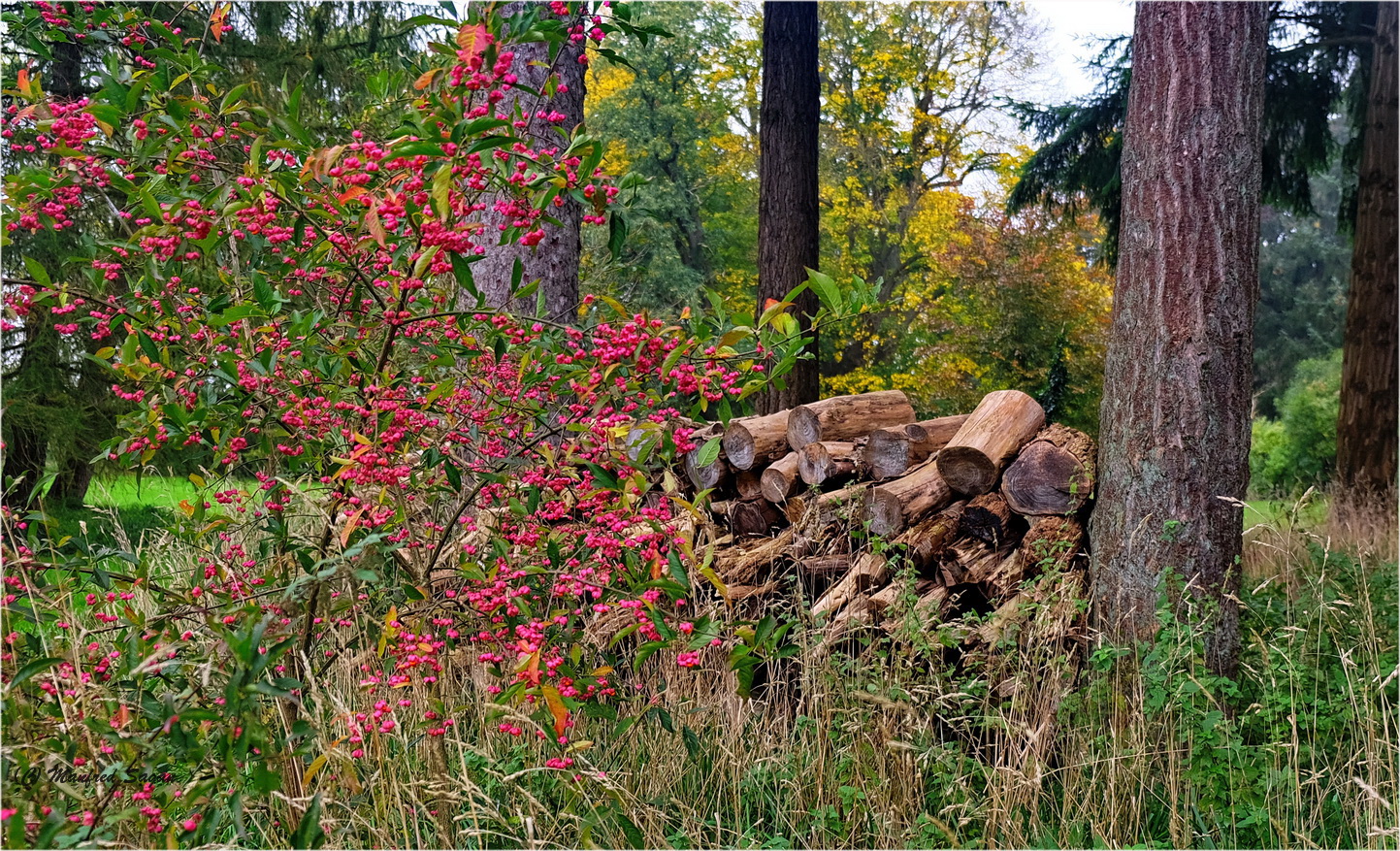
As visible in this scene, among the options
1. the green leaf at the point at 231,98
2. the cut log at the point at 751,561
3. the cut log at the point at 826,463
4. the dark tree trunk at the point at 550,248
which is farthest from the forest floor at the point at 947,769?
the dark tree trunk at the point at 550,248

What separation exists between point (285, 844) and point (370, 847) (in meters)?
0.30

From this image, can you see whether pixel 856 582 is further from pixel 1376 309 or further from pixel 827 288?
pixel 1376 309

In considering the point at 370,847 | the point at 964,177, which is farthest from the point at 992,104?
the point at 370,847

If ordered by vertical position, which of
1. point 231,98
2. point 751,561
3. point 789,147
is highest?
point 789,147

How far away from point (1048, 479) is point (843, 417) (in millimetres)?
1105

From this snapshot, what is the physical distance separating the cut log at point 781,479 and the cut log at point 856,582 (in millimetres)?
615

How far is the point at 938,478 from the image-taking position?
12.9 feet

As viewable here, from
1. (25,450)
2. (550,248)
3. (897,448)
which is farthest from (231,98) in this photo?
(25,450)

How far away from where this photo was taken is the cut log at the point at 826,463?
420cm

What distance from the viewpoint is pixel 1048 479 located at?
145 inches

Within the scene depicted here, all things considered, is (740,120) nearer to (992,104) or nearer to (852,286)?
(992,104)

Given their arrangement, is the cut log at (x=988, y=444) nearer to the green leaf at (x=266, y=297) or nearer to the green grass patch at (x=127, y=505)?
the green leaf at (x=266, y=297)

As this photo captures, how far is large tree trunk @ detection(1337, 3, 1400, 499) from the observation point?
25.0 feet

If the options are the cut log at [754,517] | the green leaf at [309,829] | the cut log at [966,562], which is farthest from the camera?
the cut log at [754,517]
